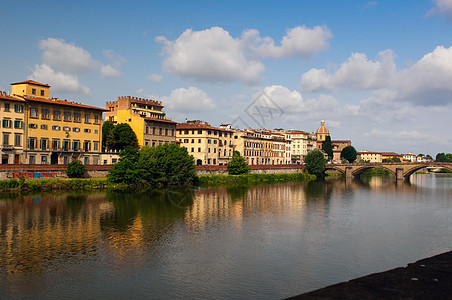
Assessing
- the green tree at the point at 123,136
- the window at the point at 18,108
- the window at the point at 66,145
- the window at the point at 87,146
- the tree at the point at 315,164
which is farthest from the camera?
the tree at the point at 315,164

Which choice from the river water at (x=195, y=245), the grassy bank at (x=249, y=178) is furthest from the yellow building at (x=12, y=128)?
the grassy bank at (x=249, y=178)

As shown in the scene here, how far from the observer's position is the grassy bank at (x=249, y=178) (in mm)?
77787

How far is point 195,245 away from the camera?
91.8ft

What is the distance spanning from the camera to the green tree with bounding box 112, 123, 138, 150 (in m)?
75.2

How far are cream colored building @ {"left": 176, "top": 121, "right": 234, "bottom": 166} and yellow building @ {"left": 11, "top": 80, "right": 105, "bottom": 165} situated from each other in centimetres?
2782

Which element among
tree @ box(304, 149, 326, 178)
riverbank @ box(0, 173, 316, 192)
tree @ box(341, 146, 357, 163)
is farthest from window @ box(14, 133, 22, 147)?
tree @ box(341, 146, 357, 163)

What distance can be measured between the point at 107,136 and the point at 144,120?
7699 millimetres

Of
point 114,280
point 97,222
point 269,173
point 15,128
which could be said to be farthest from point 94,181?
point 269,173

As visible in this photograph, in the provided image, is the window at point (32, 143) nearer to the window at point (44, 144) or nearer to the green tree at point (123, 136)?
the window at point (44, 144)

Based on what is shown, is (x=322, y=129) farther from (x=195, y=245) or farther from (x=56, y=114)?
(x=195, y=245)

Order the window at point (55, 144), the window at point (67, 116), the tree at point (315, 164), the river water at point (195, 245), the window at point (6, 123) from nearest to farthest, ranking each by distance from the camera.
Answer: the river water at point (195, 245), the window at point (6, 123), the window at point (55, 144), the window at point (67, 116), the tree at point (315, 164)

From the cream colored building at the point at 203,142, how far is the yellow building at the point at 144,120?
8.07 meters

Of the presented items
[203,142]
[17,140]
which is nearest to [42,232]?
[17,140]

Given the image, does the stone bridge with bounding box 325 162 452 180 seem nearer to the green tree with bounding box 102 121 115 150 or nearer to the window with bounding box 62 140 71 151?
the green tree with bounding box 102 121 115 150
